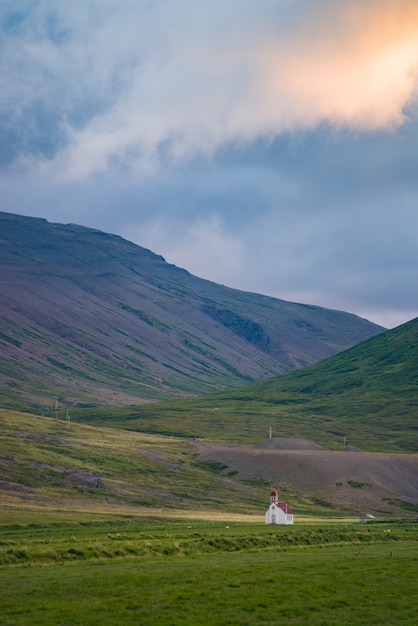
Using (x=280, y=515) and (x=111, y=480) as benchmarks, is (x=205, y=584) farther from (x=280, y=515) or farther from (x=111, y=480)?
(x=111, y=480)

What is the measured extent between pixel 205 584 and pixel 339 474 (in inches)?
5590

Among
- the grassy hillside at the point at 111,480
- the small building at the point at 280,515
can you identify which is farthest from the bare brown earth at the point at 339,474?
the small building at the point at 280,515

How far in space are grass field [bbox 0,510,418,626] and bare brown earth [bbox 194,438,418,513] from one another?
101 meters

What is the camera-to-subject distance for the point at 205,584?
3897 cm

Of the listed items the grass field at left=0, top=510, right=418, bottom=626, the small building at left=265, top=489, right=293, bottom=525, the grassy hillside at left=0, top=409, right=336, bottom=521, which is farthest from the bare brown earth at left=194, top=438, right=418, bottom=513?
the grass field at left=0, top=510, right=418, bottom=626

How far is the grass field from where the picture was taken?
32.7m

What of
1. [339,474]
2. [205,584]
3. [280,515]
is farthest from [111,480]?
[205,584]

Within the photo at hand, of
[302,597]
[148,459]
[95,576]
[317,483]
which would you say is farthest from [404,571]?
[148,459]

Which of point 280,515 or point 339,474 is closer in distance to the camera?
point 280,515

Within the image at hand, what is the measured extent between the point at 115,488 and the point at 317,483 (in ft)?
159

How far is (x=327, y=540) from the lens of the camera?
239 feet

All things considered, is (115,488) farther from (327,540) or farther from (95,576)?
(95,576)

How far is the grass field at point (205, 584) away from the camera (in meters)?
32.7

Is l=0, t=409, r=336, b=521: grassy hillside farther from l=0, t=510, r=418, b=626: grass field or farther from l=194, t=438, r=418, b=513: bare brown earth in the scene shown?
l=0, t=510, r=418, b=626: grass field
